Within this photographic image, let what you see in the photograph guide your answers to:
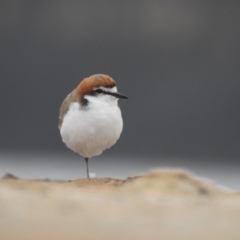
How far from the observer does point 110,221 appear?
299cm

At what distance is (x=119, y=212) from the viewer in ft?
10.3

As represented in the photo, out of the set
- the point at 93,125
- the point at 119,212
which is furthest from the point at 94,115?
the point at 119,212

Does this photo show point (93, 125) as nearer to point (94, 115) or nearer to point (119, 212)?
point (94, 115)

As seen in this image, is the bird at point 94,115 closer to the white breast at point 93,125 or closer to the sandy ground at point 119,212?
the white breast at point 93,125

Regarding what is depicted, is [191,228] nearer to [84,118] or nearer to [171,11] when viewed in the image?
Result: [84,118]

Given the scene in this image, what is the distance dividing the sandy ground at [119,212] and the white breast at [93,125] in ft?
8.11

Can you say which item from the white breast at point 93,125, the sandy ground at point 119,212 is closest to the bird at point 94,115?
the white breast at point 93,125

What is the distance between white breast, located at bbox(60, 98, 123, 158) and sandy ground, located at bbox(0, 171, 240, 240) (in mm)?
2473

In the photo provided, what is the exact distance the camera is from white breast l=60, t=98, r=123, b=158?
643 centimetres

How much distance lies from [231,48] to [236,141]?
1.35m

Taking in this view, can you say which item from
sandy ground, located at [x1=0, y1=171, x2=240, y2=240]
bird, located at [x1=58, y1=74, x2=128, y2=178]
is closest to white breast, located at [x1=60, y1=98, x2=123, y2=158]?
bird, located at [x1=58, y1=74, x2=128, y2=178]

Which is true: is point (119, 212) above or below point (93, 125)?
below

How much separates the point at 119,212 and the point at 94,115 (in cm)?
334

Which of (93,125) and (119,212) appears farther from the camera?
(93,125)
